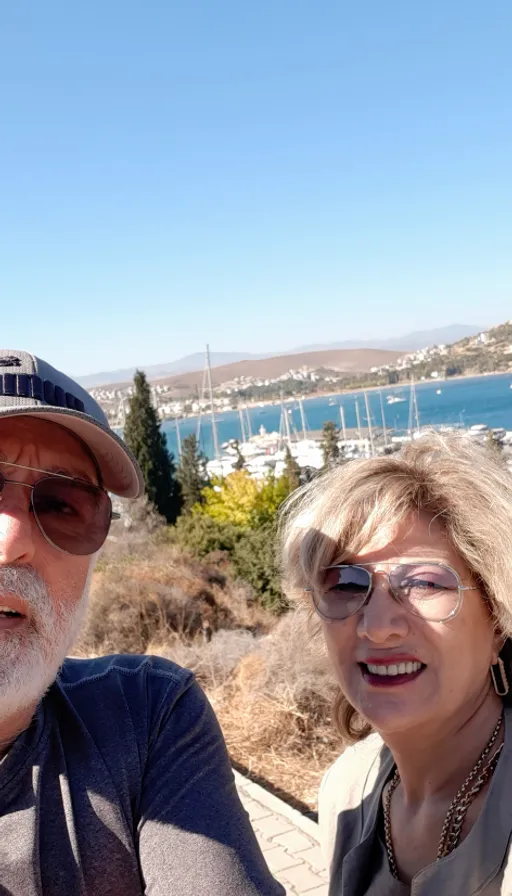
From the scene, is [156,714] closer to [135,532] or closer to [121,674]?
[121,674]

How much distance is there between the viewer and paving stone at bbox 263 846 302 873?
4.31 m

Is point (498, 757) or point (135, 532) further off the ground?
point (498, 757)

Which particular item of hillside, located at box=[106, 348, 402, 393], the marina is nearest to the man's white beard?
the marina

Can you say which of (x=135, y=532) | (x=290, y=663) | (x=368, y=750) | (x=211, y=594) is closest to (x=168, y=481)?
(x=135, y=532)

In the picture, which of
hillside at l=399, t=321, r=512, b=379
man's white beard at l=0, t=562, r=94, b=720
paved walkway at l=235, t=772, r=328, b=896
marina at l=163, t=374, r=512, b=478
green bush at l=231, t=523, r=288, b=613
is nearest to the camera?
man's white beard at l=0, t=562, r=94, b=720

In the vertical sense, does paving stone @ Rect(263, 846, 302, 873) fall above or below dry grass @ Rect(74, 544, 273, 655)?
above

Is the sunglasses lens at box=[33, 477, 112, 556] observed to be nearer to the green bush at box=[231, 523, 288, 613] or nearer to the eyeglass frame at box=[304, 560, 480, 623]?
the eyeglass frame at box=[304, 560, 480, 623]

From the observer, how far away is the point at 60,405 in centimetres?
139

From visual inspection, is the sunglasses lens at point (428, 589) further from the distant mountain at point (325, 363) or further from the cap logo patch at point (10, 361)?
the distant mountain at point (325, 363)

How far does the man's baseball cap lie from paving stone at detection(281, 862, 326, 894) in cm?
351

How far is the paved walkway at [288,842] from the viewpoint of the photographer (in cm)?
413

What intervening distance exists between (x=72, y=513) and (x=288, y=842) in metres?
4.00

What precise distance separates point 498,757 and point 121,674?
2.83ft

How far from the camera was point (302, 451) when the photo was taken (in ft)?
219
